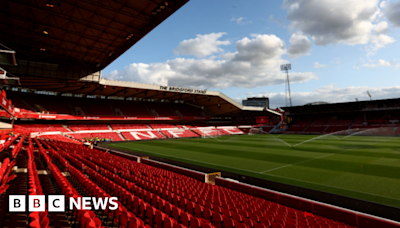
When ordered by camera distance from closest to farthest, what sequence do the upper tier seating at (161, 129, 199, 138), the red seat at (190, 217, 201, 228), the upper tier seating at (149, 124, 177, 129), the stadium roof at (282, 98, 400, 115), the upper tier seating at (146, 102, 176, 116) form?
1. the red seat at (190, 217, 201, 228)
2. the stadium roof at (282, 98, 400, 115)
3. the upper tier seating at (161, 129, 199, 138)
4. the upper tier seating at (149, 124, 177, 129)
5. the upper tier seating at (146, 102, 176, 116)

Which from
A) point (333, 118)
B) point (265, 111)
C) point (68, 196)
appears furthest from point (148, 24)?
point (333, 118)

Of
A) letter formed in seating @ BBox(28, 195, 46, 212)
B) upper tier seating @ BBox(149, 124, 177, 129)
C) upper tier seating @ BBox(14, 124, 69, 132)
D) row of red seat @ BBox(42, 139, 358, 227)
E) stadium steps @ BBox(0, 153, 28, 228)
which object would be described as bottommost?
row of red seat @ BBox(42, 139, 358, 227)

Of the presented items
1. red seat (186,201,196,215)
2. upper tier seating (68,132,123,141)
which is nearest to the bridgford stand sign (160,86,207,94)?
upper tier seating (68,132,123,141)

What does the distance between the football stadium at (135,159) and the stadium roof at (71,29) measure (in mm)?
127

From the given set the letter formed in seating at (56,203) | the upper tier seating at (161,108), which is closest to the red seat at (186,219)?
the letter formed in seating at (56,203)

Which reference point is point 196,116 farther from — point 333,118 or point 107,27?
point 107,27

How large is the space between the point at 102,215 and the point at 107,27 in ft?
61.4

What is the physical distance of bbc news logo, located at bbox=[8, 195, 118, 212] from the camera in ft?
16.7

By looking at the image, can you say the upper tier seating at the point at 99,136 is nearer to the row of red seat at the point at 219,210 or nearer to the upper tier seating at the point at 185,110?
the upper tier seating at the point at 185,110

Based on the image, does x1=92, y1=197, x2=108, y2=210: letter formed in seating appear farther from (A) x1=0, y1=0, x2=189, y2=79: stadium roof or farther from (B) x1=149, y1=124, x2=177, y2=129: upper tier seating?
(B) x1=149, y1=124, x2=177, y2=129: upper tier seating

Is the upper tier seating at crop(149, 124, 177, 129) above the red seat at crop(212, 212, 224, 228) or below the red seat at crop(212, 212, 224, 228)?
above

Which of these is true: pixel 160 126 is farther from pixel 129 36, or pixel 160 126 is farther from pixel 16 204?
pixel 16 204

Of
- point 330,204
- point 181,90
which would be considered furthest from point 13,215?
point 181,90

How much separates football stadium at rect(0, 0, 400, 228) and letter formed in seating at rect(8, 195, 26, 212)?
1.1 inches
